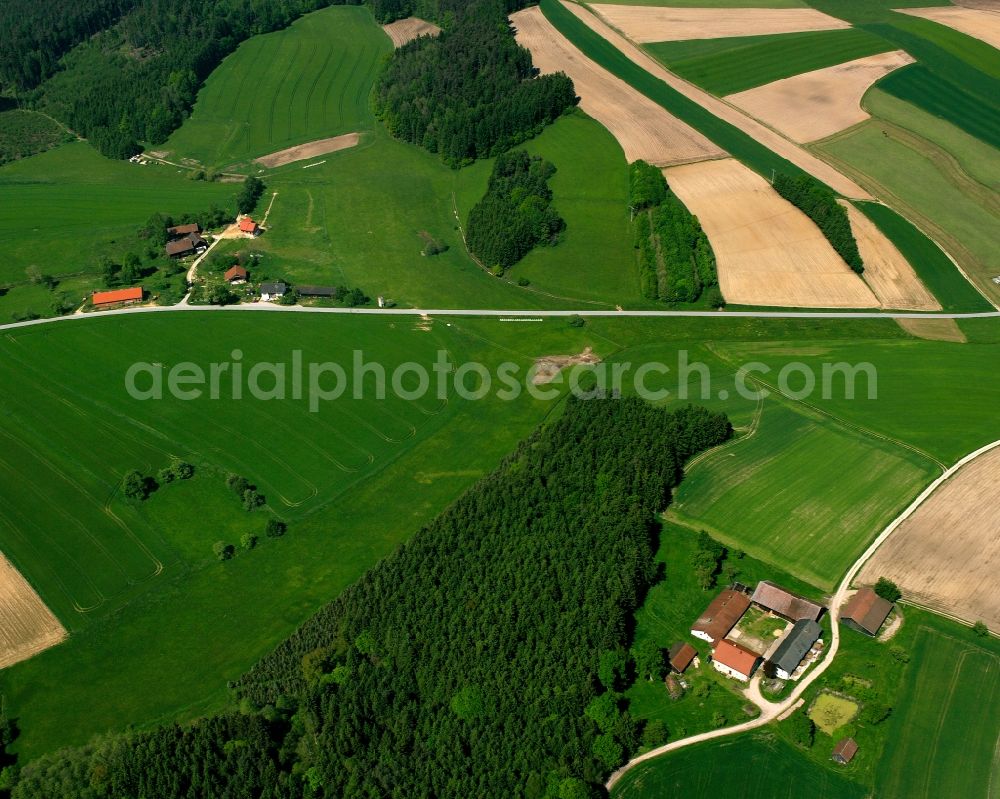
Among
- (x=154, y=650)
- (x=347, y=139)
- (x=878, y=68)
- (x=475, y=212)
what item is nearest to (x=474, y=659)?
(x=154, y=650)

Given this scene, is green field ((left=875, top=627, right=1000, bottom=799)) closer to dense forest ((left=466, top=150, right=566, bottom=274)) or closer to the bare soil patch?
the bare soil patch

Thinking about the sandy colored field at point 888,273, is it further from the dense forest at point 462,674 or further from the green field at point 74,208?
the green field at point 74,208

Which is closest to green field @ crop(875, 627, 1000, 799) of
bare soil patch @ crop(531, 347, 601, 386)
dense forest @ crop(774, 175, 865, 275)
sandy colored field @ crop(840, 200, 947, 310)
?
bare soil patch @ crop(531, 347, 601, 386)

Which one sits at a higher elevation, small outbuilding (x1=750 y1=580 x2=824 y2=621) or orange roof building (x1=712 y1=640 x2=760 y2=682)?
small outbuilding (x1=750 y1=580 x2=824 y2=621)

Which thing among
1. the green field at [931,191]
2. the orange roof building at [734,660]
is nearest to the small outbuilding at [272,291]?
the orange roof building at [734,660]

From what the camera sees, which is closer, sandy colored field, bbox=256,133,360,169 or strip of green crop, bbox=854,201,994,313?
strip of green crop, bbox=854,201,994,313

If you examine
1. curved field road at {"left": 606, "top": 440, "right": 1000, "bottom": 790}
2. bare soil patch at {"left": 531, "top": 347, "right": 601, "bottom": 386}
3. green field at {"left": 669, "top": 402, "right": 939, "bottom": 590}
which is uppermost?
bare soil patch at {"left": 531, "top": 347, "right": 601, "bottom": 386}

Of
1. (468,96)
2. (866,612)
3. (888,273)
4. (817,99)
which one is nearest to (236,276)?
(468,96)
